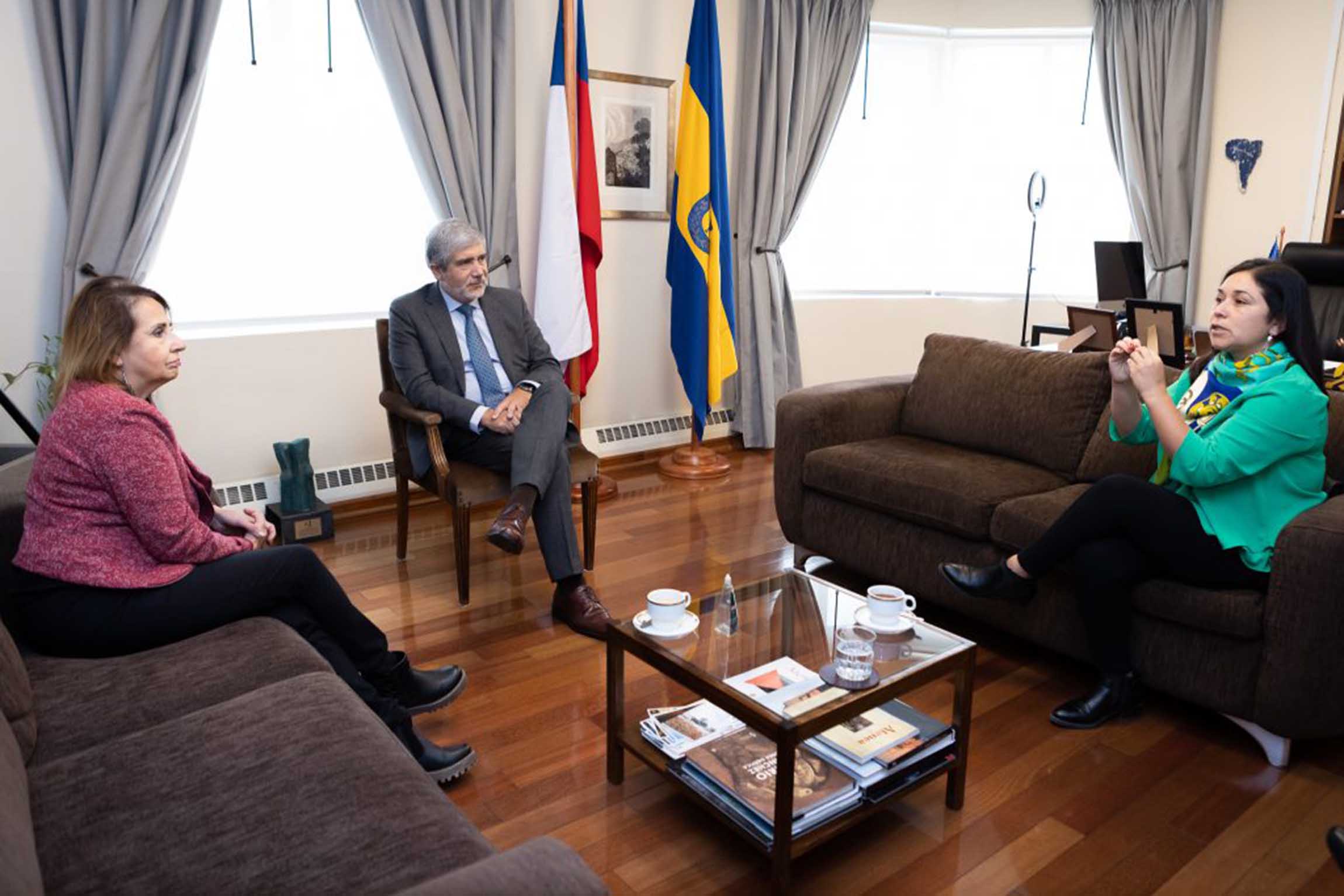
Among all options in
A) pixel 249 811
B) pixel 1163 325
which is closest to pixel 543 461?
pixel 249 811

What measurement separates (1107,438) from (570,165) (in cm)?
227

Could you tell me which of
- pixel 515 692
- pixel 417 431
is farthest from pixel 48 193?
pixel 515 692

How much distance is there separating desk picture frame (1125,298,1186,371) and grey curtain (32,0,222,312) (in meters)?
3.21

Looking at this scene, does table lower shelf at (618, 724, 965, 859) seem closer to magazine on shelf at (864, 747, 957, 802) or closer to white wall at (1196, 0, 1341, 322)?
magazine on shelf at (864, 747, 957, 802)

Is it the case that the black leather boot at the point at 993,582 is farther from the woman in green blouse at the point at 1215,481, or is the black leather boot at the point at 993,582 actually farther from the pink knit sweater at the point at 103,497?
the pink knit sweater at the point at 103,497

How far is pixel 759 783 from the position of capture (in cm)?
183

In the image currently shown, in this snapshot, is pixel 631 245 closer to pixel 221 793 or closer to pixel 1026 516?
pixel 1026 516

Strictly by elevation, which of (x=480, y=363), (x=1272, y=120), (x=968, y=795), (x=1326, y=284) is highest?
(x=1272, y=120)

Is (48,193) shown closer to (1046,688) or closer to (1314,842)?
(1046,688)

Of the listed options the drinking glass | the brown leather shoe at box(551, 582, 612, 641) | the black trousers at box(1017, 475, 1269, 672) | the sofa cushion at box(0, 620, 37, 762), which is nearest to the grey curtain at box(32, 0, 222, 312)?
the brown leather shoe at box(551, 582, 612, 641)

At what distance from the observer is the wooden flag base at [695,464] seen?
14.5ft

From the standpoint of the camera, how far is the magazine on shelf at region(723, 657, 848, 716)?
5.65 feet

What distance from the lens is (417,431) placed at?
3.10m

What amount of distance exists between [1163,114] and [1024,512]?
3.64 m
